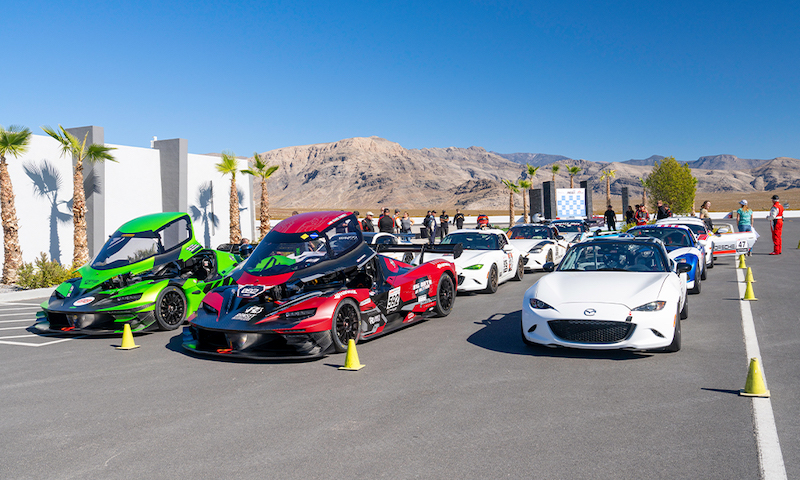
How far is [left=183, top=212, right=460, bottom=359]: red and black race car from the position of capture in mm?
7430

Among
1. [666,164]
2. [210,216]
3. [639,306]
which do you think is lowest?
[639,306]

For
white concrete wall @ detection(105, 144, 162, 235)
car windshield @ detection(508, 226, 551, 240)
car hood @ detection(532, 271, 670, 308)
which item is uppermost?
white concrete wall @ detection(105, 144, 162, 235)

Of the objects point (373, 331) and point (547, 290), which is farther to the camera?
point (373, 331)

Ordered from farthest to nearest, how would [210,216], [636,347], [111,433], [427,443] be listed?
[210,216], [636,347], [111,433], [427,443]

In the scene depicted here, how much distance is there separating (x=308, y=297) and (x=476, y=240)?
25.9 ft

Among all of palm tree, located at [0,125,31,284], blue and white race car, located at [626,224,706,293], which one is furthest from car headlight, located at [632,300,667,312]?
palm tree, located at [0,125,31,284]

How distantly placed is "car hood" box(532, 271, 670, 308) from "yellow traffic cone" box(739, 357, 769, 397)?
1.59 m

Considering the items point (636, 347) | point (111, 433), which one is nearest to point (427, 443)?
point (111, 433)

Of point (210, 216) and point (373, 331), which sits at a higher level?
point (210, 216)

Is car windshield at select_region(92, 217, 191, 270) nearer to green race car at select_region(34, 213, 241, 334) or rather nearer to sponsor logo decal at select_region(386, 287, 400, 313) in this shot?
green race car at select_region(34, 213, 241, 334)

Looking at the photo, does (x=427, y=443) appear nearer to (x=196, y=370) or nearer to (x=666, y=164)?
(x=196, y=370)

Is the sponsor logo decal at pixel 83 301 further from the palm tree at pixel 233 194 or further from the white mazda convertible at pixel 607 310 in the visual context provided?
the palm tree at pixel 233 194

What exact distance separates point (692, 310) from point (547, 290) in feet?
13.6

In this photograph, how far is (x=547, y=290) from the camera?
775 centimetres
